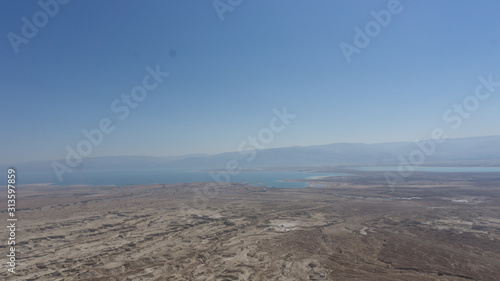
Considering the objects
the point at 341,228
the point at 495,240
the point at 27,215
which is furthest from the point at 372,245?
the point at 27,215

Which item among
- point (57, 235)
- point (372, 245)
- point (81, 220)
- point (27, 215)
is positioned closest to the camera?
point (372, 245)

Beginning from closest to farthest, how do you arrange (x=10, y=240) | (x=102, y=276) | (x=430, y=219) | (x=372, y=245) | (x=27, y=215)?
(x=102, y=276) → (x=372, y=245) → (x=10, y=240) → (x=430, y=219) → (x=27, y=215)

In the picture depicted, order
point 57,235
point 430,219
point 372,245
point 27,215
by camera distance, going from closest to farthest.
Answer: point 372,245 < point 57,235 < point 430,219 < point 27,215

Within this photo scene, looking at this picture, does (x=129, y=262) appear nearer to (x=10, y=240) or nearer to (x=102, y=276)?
(x=102, y=276)

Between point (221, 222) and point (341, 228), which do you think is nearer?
point (341, 228)

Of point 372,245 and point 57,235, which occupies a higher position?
point 57,235

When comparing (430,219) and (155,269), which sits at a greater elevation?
(155,269)

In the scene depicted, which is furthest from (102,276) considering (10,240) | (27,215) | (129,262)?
(27,215)

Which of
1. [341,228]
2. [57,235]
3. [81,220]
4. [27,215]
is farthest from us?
[27,215]

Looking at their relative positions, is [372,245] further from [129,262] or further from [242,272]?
[129,262]
